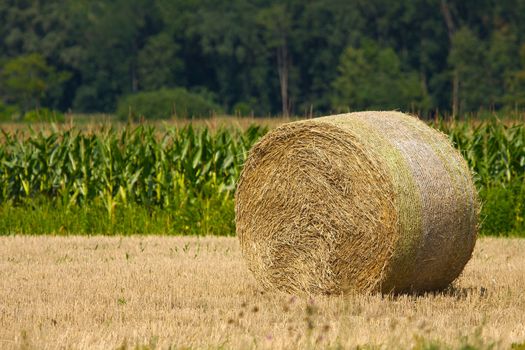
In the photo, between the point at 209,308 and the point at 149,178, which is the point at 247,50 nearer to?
the point at 149,178

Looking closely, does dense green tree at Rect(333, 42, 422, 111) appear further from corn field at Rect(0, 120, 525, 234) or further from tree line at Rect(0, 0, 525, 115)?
corn field at Rect(0, 120, 525, 234)

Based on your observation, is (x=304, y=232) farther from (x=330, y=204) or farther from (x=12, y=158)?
(x=12, y=158)

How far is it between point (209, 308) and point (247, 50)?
8364 centimetres

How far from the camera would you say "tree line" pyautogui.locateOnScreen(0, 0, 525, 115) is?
3393 inches

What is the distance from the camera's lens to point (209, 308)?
9.30 metres

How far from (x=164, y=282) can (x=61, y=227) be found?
612cm

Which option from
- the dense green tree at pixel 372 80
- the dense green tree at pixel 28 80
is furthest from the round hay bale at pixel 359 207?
the dense green tree at pixel 28 80

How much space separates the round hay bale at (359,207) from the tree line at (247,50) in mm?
73054

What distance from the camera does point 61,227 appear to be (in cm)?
1658

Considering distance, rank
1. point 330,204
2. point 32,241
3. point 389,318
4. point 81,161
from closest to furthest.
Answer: point 389,318 < point 330,204 < point 32,241 < point 81,161

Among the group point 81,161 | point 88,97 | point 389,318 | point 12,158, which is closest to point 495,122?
point 81,161

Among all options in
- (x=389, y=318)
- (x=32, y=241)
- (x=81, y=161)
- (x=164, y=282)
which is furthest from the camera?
(x=81, y=161)

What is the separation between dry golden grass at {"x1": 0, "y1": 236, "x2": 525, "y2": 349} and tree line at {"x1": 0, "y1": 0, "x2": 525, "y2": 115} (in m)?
71.5

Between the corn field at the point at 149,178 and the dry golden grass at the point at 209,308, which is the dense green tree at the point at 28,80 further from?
the dry golden grass at the point at 209,308
